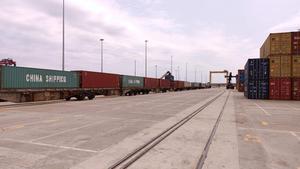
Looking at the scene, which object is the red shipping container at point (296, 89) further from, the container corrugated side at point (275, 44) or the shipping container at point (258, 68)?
the container corrugated side at point (275, 44)

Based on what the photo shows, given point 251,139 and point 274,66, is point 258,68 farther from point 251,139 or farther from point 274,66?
point 251,139

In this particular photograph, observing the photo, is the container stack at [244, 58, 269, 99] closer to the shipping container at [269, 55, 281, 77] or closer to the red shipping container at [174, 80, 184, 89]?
the shipping container at [269, 55, 281, 77]

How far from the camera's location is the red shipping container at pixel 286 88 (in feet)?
105

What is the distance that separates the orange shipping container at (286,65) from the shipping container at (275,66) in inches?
12.6

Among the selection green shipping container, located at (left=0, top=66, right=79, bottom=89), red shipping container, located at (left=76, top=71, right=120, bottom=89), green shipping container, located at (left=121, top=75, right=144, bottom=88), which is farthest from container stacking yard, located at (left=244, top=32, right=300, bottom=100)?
green shipping container, located at (left=0, top=66, right=79, bottom=89)

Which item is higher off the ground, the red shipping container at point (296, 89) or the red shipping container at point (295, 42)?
the red shipping container at point (295, 42)

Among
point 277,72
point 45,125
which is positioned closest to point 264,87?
point 277,72

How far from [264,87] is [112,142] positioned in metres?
29.2

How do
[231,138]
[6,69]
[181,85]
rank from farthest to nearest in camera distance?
[181,85] < [6,69] < [231,138]

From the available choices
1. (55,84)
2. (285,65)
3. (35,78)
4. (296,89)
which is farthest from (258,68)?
(35,78)

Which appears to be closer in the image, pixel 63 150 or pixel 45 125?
pixel 63 150

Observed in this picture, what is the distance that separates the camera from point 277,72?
32406mm

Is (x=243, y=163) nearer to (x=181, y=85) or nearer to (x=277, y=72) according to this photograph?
(x=277, y=72)

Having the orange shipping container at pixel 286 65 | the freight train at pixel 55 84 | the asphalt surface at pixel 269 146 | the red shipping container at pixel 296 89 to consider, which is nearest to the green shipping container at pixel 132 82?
the freight train at pixel 55 84
